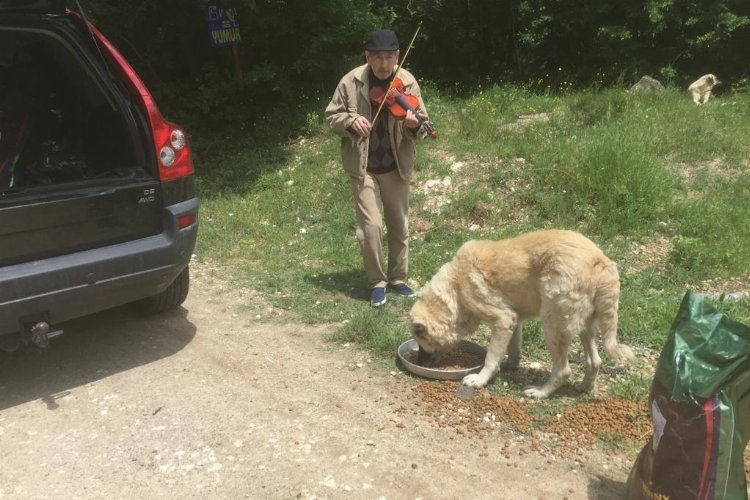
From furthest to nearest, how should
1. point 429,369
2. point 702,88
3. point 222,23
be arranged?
point 702,88 < point 222,23 < point 429,369

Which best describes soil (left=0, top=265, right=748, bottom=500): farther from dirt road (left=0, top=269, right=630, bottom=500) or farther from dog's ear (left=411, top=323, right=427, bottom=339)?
dog's ear (left=411, top=323, right=427, bottom=339)

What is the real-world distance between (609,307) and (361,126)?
254cm

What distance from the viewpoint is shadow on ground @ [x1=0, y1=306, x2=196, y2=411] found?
447cm

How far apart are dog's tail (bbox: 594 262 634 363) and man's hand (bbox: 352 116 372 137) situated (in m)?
2.37

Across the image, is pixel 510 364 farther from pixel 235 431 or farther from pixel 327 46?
pixel 327 46

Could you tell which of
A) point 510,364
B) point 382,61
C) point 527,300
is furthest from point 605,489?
point 382,61

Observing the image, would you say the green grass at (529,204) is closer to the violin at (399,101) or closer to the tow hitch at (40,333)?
the violin at (399,101)

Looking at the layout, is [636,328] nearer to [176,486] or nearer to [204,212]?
[176,486]

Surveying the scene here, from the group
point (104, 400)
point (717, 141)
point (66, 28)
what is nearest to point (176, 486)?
point (104, 400)

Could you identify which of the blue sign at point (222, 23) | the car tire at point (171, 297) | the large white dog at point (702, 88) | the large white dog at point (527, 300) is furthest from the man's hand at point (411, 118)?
the large white dog at point (702, 88)

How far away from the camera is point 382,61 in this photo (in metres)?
5.39

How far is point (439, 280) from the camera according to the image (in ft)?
14.6

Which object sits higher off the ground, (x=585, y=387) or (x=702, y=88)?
(x=702, y=88)

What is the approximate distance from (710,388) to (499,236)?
13.8ft
